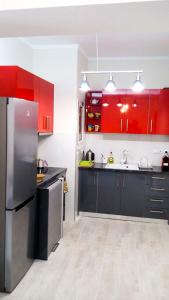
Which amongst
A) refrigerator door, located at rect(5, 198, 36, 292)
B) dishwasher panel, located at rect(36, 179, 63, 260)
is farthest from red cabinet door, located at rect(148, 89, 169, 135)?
refrigerator door, located at rect(5, 198, 36, 292)

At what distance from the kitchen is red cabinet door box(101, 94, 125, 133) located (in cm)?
30

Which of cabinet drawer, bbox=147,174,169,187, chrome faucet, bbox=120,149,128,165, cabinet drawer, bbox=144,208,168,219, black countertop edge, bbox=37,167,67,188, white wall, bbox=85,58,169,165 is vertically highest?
white wall, bbox=85,58,169,165

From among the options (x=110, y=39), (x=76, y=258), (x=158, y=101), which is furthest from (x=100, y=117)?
(x=76, y=258)

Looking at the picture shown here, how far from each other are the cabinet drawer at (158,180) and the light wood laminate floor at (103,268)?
0.70 m

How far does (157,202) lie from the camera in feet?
13.9

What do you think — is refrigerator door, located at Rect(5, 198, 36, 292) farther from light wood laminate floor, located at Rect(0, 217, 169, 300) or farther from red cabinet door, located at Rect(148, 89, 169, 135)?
red cabinet door, located at Rect(148, 89, 169, 135)

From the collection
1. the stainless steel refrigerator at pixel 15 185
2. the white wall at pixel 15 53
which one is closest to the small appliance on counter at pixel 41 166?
the stainless steel refrigerator at pixel 15 185

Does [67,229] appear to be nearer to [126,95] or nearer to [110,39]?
[126,95]

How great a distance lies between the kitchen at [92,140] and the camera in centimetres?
221

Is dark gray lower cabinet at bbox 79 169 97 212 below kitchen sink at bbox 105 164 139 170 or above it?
below

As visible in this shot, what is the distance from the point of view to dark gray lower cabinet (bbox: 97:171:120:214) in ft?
14.2

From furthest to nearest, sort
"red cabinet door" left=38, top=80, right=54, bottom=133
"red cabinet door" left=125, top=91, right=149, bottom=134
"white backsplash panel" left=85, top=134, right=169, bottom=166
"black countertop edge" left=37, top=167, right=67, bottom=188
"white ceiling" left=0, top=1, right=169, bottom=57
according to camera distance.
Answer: "white backsplash panel" left=85, top=134, right=169, bottom=166
"red cabinet door" left=125, top=91, right=149, bottom=134
"red cabinet door" left=38, top=80, right=54, bottom=133
"black countertop edge" left=37, top=167, right=67, bottom=188
"white ceiling" left=0, top=1, right=169, bottom=57

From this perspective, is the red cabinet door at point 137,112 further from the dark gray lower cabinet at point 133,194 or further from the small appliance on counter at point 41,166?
the small appliance on counter at point 41,166

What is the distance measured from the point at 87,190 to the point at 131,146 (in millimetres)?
1176
